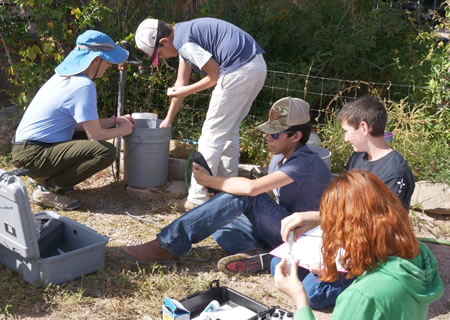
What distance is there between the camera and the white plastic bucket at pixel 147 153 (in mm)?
4996

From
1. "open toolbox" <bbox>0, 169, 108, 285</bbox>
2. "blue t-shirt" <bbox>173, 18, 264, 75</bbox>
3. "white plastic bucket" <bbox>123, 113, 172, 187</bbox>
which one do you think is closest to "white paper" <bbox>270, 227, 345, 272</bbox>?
"open toolbox" <bbox>0, 169, 108, 285</bbox>

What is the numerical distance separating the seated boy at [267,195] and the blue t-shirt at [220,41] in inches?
42.3

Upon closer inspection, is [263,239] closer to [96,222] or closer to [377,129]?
[377,129]

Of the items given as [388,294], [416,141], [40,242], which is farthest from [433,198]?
[388,294]

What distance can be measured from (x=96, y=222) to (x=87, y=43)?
4.49ft

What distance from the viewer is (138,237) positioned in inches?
174

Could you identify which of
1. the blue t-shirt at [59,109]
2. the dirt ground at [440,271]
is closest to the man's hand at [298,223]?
the dirt ground at [440,271]

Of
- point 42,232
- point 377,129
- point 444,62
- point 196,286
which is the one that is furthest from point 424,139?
point 42,232

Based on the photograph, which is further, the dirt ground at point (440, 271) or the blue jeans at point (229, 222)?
the blue jeans at point (229, 222)

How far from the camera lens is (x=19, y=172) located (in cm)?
336

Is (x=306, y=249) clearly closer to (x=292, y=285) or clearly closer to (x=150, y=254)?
(x=292, y=285)

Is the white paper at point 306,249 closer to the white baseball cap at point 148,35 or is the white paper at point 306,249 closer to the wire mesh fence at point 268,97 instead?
the white baseball cap at point 148,35

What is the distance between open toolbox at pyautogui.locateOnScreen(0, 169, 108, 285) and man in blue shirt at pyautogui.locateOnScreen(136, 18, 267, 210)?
47.8 inches

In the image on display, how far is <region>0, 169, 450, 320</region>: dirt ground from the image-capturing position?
3.39 meters
